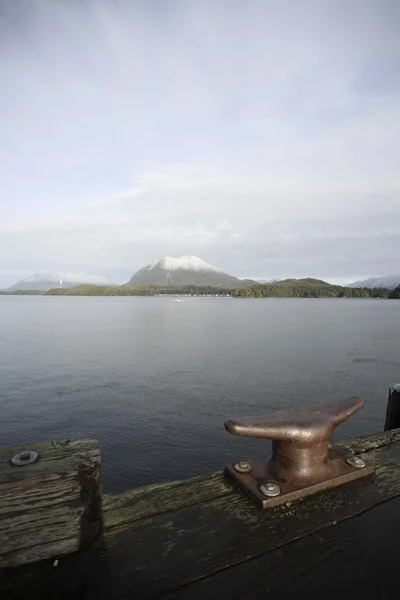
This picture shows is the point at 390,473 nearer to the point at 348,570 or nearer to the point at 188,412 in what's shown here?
the point at 348,570

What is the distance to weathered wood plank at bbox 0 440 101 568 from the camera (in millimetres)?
1463

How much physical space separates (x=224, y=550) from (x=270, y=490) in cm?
44

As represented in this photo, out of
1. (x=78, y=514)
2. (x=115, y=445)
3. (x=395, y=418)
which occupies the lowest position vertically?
(x=115, y=445)

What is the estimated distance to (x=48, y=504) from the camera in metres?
1.51

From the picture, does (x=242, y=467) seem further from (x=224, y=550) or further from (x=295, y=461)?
(x=224, y=550)

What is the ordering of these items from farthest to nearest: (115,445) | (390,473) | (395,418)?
(115,445), (395,418), (390,473)

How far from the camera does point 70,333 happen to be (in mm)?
37344

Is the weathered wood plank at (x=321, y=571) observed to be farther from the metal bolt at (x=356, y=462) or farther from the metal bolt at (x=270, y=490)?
the metal bolt at (x=356, y=462)

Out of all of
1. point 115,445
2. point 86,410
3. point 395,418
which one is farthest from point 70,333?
point 395,418

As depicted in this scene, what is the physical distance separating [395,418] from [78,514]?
3.40 metres

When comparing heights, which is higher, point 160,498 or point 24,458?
point 24,458

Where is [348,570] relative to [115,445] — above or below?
above

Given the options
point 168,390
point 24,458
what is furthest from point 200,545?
point 168,390

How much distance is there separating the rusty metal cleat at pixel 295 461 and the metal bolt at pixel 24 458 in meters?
0.95
